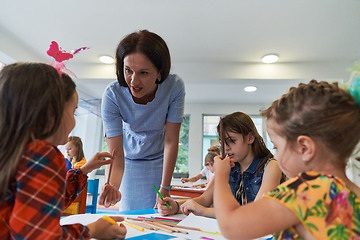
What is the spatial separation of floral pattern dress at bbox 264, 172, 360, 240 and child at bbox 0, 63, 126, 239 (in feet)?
1.40

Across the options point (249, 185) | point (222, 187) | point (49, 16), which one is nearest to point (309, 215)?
point (222, 187)

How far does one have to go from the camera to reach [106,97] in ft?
4.21

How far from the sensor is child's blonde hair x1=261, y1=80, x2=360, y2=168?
521 millimetres

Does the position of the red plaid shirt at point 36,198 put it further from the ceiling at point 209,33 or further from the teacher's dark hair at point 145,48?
the ceiling at point 209,33

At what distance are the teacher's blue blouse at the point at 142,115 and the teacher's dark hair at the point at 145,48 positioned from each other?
139 millimetres

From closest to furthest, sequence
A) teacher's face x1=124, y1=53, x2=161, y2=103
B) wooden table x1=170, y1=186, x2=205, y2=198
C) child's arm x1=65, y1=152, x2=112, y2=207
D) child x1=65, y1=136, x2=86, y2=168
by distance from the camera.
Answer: child's arm x1=65, y1=152, x2=112, y2=207
teacher's face x1=124, y1=53, x2=161, y2=103
wooden table x1=170, y1=186, x2=205, y2=198
child x1=65, y1=136, x2=86, y2=168

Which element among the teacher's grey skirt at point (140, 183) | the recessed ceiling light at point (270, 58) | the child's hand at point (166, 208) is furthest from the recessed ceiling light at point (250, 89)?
the child's hand at point (166, 208)

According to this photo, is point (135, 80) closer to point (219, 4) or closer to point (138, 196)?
point (138, 196)

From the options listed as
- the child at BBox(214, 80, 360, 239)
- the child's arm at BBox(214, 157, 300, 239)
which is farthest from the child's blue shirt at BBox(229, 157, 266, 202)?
the child's arm at BBox(214, 157, 300, 239)

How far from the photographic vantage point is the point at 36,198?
447mm

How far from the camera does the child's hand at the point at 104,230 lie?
0.57 m

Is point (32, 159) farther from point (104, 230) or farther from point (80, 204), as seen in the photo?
point (80, 204)

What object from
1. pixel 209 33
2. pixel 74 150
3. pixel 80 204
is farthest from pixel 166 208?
pixel 74 150

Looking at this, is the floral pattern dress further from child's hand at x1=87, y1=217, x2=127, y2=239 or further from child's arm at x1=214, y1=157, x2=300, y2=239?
child's hand at x1=87, y1=217, x2=127, y2=239
